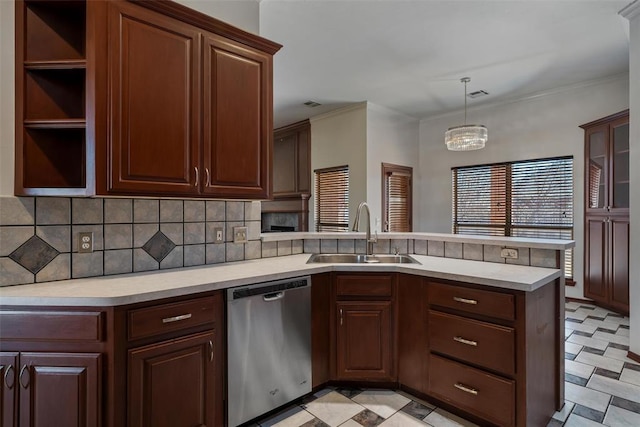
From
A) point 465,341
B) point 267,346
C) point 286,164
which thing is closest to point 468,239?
point 465,341

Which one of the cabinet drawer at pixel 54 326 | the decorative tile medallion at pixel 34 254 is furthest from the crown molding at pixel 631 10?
the decorative tile medallion at pixel 34 254

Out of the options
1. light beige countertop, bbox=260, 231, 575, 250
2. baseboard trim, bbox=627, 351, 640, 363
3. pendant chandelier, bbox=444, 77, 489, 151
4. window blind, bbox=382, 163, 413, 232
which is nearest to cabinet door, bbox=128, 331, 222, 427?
light beige countertop, bbox=260, 231, 575, 250

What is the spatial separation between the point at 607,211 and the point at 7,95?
17.5 feet

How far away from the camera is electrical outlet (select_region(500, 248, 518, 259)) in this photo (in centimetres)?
219

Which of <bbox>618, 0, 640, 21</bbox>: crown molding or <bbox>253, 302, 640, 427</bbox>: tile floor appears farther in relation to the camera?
<bbox>618, 0, 640, 21</bbox>: crown molding

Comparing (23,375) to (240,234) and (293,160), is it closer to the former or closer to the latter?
(240,234)

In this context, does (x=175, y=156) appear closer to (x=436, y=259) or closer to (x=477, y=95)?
(x=436, y=259)

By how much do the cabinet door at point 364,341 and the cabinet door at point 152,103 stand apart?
1267mm

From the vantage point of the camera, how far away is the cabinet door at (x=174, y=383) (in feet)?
4.80

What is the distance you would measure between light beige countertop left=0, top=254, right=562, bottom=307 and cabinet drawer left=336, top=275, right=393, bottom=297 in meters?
0.05

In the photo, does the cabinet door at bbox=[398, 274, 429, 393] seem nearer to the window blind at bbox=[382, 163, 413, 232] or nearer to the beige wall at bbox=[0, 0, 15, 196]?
the beige wall at bbox=[0, 0, 15, 196]

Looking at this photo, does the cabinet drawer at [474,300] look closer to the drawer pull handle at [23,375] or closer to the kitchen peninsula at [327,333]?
the kitchen peninsula at [327,333]

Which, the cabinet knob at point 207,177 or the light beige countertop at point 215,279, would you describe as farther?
the cabinet knob at point 207,177

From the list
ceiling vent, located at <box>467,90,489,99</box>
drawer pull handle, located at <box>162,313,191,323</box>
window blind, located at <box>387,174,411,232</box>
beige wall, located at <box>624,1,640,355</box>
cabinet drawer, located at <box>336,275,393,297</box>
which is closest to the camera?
drawer pull handle, located at <box>162,313,191,323</box>
